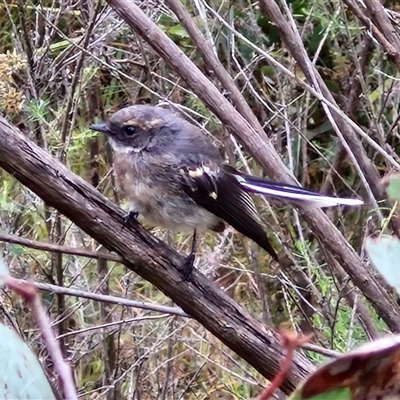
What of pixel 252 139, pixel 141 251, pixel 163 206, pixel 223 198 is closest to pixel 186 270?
pixel 141 251

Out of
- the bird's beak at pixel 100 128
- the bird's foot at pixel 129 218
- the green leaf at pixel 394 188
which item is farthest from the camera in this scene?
the bird's beak at pixel 100 128

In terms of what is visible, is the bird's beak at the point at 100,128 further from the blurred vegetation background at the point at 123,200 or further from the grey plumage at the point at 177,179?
the blurred vegetation background at the point at 123,200

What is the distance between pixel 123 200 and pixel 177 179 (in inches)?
37.3

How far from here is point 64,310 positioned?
3275mm

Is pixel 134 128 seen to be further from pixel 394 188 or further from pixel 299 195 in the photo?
pixel 394 188

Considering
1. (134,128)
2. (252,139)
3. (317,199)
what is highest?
(134,128)

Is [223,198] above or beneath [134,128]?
beneath

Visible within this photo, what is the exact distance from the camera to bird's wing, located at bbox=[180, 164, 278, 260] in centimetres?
240

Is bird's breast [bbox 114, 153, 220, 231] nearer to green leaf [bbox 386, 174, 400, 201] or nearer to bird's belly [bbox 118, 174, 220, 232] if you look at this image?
bird's belly [bbox 118, 174, 220, 232]

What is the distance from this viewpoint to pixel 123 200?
3.33 m

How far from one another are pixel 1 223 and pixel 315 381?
2776 mm

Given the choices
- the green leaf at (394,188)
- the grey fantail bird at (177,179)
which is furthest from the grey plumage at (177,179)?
the green leaf at (394,188)

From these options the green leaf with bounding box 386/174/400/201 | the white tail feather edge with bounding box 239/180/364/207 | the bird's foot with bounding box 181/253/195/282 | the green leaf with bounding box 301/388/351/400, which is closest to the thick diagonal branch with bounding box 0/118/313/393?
the bird's foot with bounding box 181/253/195/282

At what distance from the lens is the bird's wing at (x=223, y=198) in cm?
240
